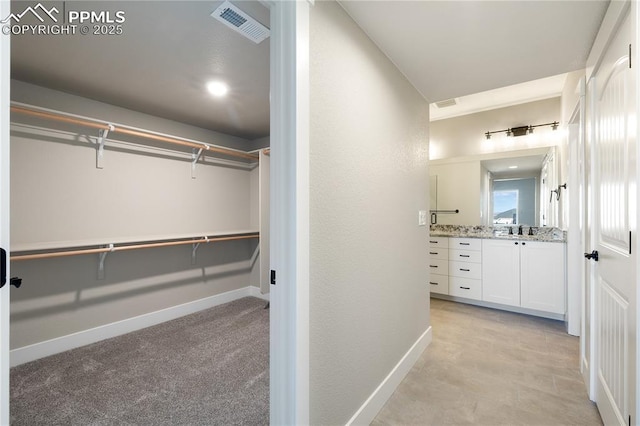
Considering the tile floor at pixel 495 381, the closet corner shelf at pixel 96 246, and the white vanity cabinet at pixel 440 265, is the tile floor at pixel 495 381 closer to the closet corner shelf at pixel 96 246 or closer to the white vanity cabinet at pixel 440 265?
the white vanity cabinet at pixel 440 265

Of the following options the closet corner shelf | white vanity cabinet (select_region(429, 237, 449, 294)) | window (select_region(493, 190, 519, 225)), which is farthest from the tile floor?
the closet corner shelf

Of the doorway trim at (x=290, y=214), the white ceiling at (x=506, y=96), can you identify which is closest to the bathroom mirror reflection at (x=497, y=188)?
the white ceiling at (x=506, y=96)

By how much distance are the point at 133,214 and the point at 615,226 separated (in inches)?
145

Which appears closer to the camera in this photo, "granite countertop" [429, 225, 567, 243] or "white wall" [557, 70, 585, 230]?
"white wall" [557, 70, 585, 230]

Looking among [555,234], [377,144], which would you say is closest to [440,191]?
[555,234]

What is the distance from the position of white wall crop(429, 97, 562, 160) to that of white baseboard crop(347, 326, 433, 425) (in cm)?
274

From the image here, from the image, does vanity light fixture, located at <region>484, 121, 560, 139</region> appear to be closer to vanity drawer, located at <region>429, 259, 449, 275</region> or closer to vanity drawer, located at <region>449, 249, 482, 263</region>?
vanity drawer, located at <region>449, 249, 482, 263</region>

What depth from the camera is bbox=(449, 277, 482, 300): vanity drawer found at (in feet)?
11.7

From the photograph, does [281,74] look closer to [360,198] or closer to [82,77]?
[360,198]

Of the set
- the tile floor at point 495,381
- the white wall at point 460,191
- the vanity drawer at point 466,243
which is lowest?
the tile floor at point 495,381

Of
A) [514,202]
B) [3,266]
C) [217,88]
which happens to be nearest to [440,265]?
[514,202]

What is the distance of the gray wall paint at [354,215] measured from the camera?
1.33 metres

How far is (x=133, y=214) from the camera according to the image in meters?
2.99

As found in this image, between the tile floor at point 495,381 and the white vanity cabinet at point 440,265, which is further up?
the white vanity cabinet at point 440,265
